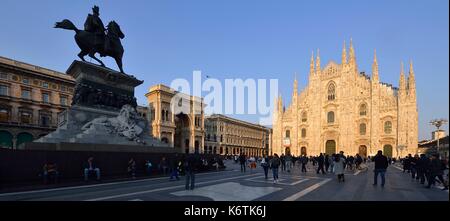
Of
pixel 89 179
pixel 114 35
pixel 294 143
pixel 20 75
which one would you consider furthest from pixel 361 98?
pixel 20 75

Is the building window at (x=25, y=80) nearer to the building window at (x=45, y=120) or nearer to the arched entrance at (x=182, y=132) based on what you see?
the building window at (x=45, y=120)

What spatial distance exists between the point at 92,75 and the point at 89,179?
7084mm

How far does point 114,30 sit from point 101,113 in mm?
6056

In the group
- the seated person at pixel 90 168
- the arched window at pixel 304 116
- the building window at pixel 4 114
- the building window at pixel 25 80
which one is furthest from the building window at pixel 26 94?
the arched window at pixel 304 116

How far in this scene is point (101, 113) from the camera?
1780 centimetres

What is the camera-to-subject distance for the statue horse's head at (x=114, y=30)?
19.7 metres

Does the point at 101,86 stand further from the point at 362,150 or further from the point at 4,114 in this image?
the point at 362,150

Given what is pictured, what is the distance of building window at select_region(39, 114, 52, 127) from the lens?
1861 inches

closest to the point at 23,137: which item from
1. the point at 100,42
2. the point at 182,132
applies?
the point at 182,132

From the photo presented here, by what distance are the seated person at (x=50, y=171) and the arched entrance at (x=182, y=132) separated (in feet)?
180

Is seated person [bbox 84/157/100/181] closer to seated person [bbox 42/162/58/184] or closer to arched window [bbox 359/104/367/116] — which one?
seated person [bbox 42/162/58/184]

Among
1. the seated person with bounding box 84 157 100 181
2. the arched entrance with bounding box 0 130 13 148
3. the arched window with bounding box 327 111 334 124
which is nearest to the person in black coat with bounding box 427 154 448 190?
the seated person with bounding box 84 157 100 181
